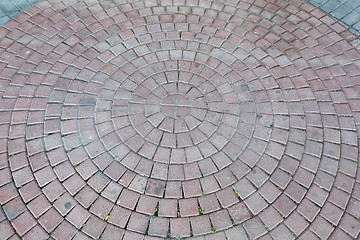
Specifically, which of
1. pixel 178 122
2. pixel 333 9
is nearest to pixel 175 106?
pixel 178 122

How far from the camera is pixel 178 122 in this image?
3.21 meters

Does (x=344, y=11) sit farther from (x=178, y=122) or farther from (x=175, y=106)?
(x=178, y=122)

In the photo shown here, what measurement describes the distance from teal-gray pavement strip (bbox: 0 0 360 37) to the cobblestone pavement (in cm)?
20

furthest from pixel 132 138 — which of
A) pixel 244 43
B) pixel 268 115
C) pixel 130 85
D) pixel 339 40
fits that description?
pixel 339 40

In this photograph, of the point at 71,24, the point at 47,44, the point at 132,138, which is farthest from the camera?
the point at 71,24

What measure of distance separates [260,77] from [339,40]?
147cm

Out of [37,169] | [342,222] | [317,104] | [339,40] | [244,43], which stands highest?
[339,40]

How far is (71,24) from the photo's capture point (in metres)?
4.15

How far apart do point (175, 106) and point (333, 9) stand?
10.5 feet

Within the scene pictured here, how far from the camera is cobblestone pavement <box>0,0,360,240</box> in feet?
8.41

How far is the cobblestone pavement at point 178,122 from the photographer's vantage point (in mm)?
2564

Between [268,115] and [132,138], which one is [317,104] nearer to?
[268,115]

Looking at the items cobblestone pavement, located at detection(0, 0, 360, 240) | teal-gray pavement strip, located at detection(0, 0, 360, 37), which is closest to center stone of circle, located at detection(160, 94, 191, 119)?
cobblestone pavement, located at detection(0, 0, 360, 240)

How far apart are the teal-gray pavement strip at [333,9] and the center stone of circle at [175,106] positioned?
9.28 ft
